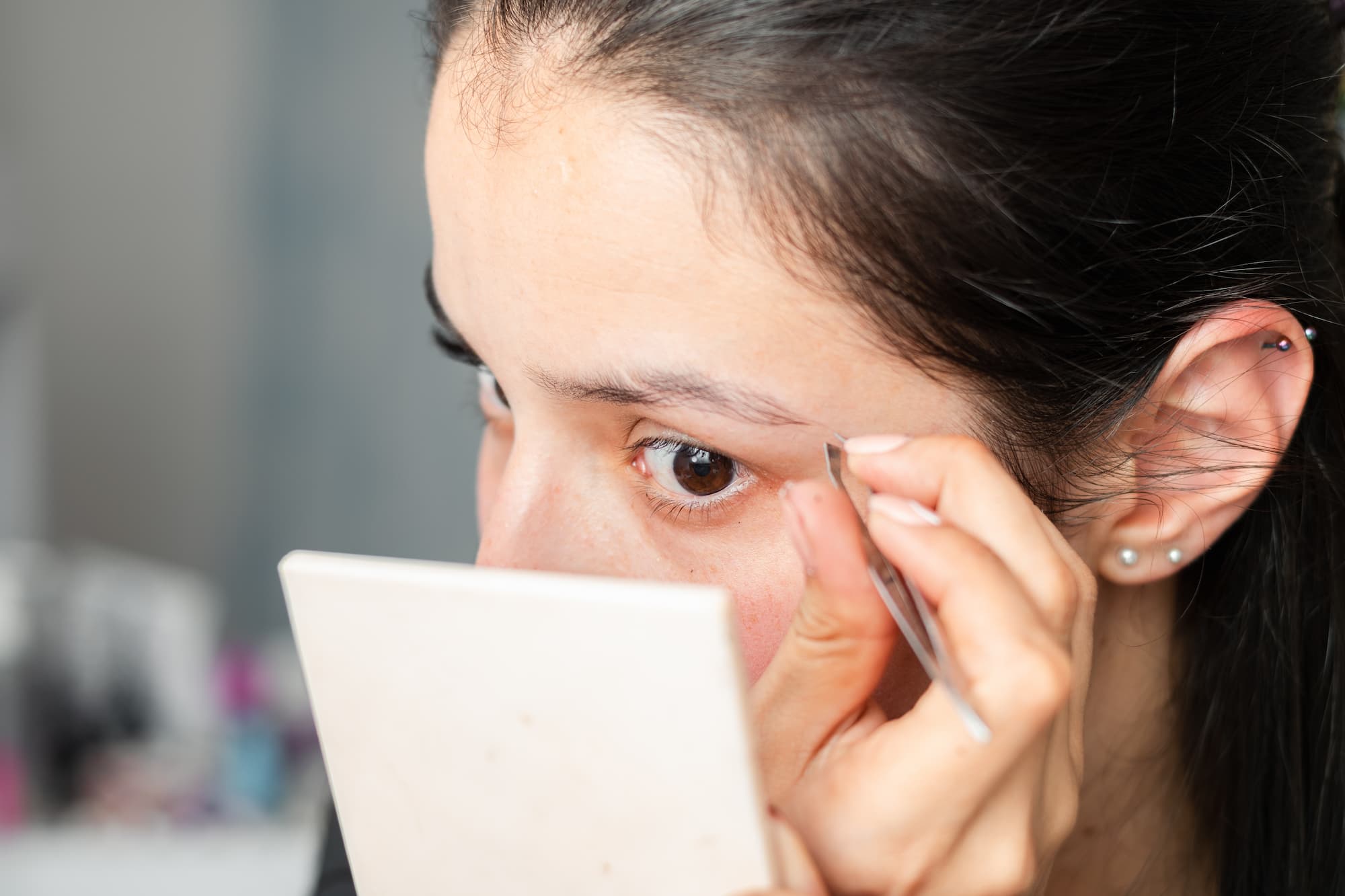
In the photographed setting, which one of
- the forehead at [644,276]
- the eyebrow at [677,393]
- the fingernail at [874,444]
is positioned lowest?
the fingernail at [874,444]

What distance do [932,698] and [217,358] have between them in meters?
2.14

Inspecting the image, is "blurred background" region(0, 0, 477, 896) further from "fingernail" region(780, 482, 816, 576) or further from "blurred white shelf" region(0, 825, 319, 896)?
"fingernail" region(780, 482, 816, 576)

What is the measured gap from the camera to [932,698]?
541mm

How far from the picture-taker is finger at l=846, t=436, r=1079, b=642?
0.58m

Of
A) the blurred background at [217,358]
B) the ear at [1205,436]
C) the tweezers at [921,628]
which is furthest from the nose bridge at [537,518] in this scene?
the blurred background at [217,358]

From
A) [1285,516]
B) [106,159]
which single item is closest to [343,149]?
[106,159]

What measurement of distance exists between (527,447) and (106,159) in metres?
1.96

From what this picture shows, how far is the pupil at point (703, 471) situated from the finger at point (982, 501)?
0.11 meters

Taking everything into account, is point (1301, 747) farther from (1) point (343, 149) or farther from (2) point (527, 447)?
(1) point (343, 149)

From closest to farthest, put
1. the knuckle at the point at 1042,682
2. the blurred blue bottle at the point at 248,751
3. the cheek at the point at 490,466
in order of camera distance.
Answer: the knuckle at the point at 1042,682 < the cheek at the point at 490,466 < the blurred blue bottle at the point at 248,751

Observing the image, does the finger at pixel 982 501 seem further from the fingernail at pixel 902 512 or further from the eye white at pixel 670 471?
the eye white at pixel 670 471

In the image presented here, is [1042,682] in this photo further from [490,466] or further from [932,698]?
[490,466]

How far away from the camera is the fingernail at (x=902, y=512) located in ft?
1.90

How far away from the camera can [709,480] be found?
0.72 metres
